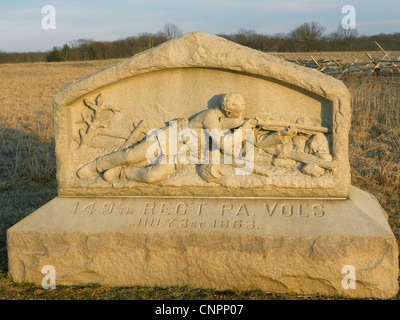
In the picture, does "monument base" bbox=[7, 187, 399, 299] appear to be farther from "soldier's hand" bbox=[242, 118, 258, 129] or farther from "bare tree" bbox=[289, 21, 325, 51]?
"bare tree" bbox=[289, 21, 325, 51]

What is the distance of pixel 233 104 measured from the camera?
3502mm

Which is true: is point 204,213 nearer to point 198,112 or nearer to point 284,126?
point 198,112

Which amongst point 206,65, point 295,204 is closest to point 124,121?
point 206,65

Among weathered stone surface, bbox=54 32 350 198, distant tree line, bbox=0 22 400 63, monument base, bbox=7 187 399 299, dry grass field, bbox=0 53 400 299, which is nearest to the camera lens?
monument base, bbox=7 187 399 299

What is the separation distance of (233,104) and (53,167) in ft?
12.4

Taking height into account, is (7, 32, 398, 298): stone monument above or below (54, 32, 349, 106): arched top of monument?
below

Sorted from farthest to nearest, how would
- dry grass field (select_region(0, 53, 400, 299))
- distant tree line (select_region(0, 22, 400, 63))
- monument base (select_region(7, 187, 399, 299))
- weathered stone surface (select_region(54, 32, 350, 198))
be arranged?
1. distant tree line (select_region(0, 22, 400, 63))
2. weathered stone surface (select_region(54, 32, 350, 198))
3. dry grass field (select_region(0, 53, 400, 299))
4. monument base (select_region(7, 187, 399, 299))

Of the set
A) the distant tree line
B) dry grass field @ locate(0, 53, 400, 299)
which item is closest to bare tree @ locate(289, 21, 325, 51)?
the distant tree line

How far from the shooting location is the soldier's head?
350 cm

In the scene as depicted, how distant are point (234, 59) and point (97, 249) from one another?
5.99 ft

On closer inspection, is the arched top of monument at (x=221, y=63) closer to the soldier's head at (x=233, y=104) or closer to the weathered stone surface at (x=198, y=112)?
the weathered stone surface at (x=198, y=112)

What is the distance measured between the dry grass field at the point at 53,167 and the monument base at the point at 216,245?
4.6 inches

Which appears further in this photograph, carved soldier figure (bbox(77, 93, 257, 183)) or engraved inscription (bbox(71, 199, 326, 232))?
carved soldier figure (bbox(77, 93, 257, 183))

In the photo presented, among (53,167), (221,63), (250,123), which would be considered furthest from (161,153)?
(53,167)
